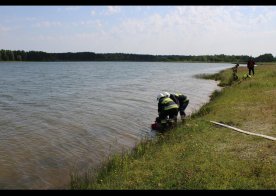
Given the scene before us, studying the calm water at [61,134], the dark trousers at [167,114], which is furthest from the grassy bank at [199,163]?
the calm water at [61,134]

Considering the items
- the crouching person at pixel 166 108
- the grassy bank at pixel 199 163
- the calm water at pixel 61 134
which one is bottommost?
the calm water at pixel 61 134

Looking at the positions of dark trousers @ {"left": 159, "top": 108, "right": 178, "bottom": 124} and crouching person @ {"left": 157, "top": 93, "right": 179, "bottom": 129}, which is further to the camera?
dark trousers @ {"left": 159, "top": 108, "right": 178, "bottom": 124}

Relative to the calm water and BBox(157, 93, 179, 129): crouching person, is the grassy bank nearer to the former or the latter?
BBox(157, 93, 179, 129): crouching person

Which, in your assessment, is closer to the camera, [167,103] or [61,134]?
[167,103]

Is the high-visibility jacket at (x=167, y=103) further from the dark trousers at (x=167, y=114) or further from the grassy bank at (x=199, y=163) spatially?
the grassy bank at (x=199, y=163)

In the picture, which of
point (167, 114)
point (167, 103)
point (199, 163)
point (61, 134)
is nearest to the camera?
point (199, 163)

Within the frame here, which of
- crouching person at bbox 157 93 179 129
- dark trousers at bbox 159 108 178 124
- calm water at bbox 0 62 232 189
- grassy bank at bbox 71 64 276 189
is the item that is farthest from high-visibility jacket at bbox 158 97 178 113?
calm water at bbox 0 62 232 189

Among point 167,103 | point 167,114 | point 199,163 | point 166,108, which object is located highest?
point 167,103

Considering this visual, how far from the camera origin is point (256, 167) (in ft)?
23.7

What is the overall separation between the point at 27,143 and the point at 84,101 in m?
12.9

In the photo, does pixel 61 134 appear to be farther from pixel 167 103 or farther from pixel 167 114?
pixel 167 103

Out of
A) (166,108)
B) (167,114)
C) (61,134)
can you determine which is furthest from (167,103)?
(61,134)

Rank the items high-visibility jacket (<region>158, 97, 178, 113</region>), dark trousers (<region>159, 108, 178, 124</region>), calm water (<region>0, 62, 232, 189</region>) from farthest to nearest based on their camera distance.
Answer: dark trousers (<region>159, 108, 178, 124</region>)
high-visibility jacket (<region>158, 97, 178, 113</region>)
calm water (<region>0, 62, 232, 189</region>)
